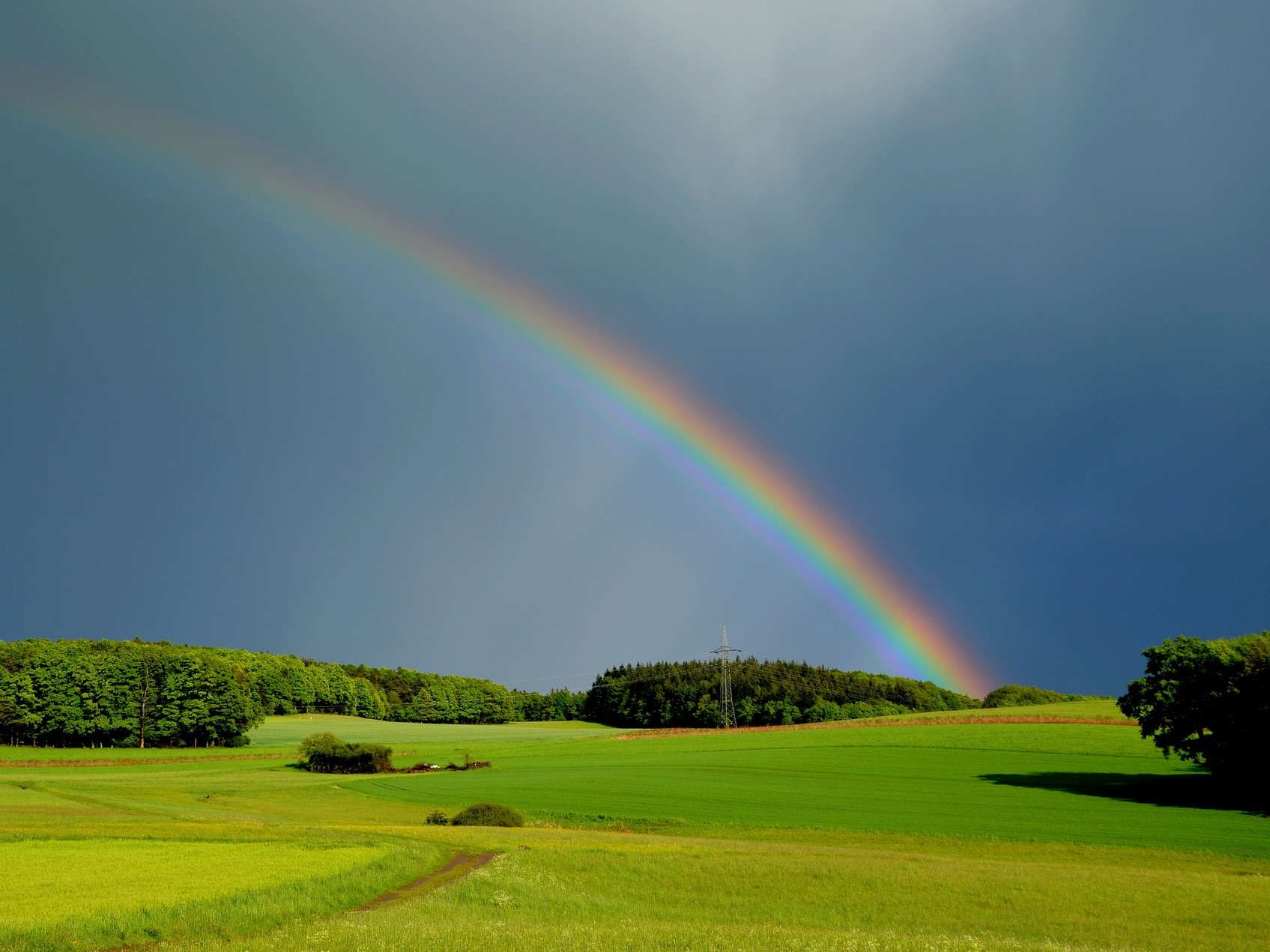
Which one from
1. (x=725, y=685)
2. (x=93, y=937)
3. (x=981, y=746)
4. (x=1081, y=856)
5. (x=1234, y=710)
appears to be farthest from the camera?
(x=725, y=685)

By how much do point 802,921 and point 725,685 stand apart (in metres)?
115

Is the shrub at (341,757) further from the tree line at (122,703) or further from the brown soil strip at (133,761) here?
the tree line at (122,703)

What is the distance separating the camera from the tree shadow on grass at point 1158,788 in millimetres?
50969

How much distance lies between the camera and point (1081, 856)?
37844 millimetres

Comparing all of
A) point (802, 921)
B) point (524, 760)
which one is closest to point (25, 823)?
point (802, 921)

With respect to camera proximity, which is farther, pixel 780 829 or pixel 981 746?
pixel 981 746

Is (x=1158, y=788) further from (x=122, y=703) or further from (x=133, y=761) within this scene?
(x=122, y=703)

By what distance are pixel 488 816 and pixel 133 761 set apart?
78.0m

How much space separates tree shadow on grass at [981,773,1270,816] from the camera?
5097 centimetres

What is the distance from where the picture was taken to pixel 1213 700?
5516 centimetres

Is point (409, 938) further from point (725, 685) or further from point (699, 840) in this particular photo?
point (725, 685)

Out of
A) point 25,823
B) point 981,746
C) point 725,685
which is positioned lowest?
point 25,823

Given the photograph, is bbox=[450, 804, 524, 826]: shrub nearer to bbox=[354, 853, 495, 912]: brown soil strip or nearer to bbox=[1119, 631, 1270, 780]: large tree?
bbox=[354, 853, 495, 912]: brown soil strip

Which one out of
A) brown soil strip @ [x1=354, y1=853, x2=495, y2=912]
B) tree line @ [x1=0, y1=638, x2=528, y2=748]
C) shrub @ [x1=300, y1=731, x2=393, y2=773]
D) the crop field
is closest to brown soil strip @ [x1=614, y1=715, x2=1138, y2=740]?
the crop field
